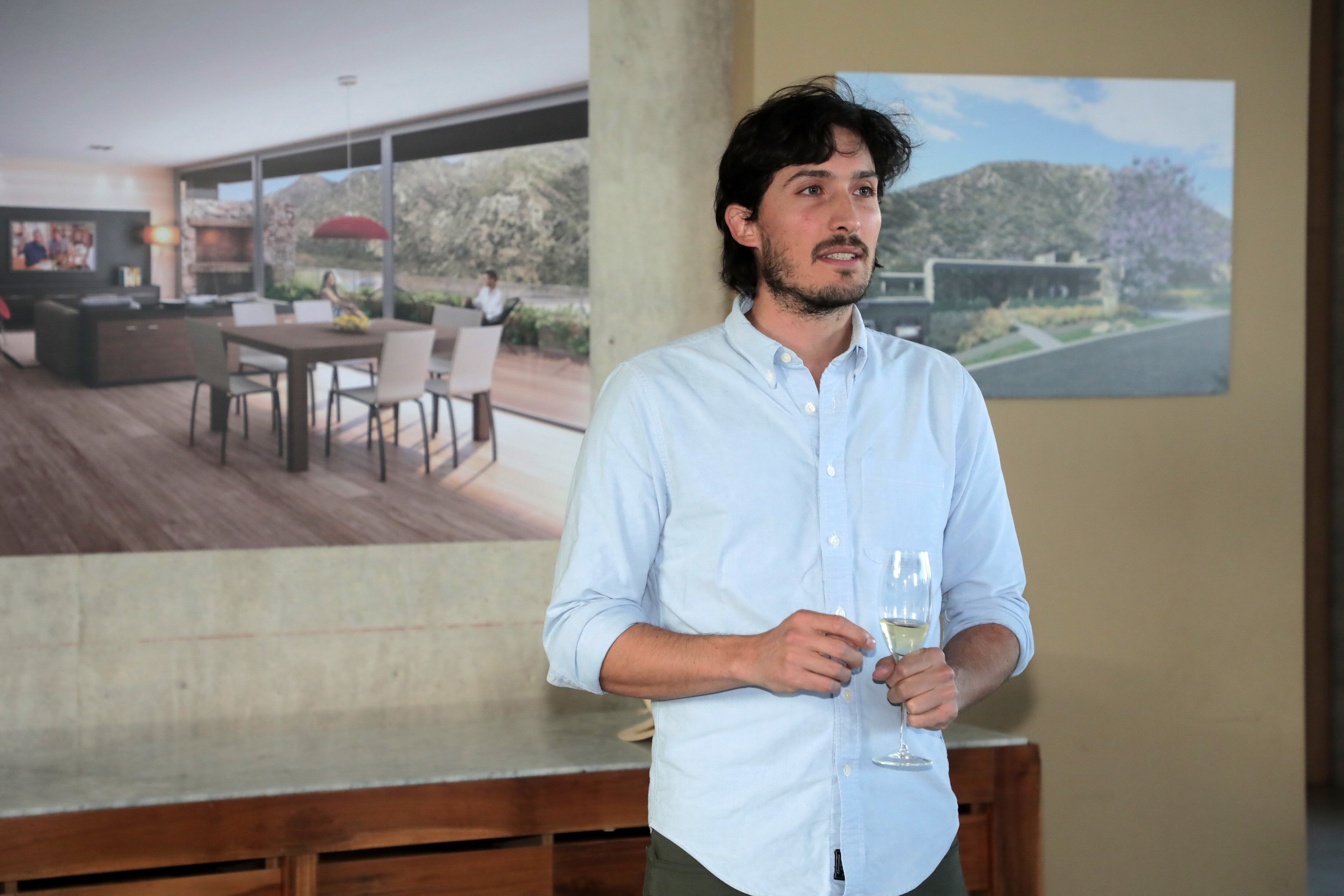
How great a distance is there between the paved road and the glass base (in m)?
1.76

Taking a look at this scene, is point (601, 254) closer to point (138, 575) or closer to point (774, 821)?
point (138, 575)

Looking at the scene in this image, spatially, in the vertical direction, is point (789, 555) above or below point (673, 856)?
above

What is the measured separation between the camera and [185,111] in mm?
2805

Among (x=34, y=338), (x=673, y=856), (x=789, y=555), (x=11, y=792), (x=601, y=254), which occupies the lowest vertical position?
(x=11, y=792)

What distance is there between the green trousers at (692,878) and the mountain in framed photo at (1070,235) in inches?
68.8

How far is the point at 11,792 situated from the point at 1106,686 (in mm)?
2705

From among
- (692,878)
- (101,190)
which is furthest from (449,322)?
(692,878)

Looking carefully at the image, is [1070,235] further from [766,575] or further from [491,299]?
[766,575]

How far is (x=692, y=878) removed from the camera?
4.78ft

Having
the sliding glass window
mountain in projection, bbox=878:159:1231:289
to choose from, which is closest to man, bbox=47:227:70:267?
the sliding glass window

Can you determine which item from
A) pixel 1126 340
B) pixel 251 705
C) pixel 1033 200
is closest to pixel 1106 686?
pixel 1126 340

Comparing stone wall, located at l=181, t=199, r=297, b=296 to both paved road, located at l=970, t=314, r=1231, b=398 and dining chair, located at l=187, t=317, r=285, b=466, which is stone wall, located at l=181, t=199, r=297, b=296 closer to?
dining chair, located at l=187, t=317, r=285, b=466

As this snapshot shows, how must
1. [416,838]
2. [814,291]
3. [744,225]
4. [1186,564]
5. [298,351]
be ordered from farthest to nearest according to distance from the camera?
[1186,564] → [298,351] → [416,838] → [744,225] → [814,291]

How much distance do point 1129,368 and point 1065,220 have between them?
439 millimetres
